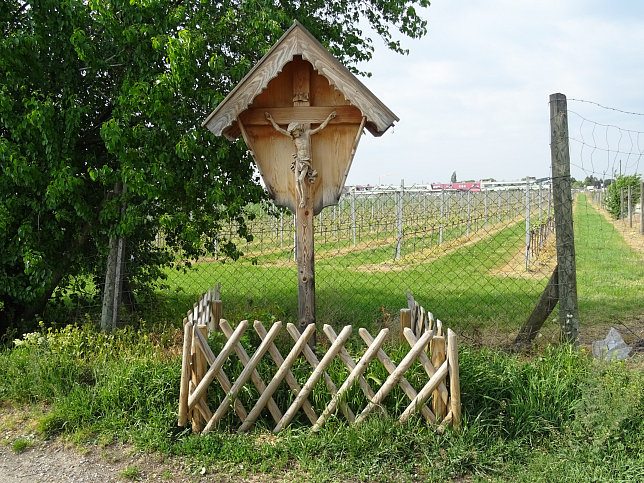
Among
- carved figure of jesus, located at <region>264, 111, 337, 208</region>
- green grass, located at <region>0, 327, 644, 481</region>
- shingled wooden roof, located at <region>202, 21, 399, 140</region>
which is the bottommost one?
green grass, located at <region>0, 327, 644, 481</region>

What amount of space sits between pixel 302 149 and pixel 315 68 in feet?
2.48

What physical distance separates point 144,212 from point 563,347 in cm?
485

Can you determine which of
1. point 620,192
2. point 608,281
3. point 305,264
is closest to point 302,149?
point 305,264

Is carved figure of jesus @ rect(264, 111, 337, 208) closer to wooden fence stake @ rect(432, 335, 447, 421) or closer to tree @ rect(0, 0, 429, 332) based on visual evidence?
tree @ rect(0, 0, 429, 332)

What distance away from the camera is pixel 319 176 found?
519 centimetres

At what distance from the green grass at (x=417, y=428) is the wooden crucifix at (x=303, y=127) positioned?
129cm

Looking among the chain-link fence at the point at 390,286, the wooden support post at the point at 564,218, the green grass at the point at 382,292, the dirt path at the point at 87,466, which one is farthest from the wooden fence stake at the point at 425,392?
the green grass at the point at 382,292

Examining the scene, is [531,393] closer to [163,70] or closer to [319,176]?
[319,176]

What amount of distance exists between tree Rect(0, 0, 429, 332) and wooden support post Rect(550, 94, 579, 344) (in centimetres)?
320

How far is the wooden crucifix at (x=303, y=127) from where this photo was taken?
15.5 feet

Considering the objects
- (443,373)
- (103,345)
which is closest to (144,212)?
(103,345)

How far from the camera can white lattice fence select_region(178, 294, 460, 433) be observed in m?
4.06

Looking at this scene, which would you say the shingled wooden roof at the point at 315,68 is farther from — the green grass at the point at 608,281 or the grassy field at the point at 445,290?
the green grass at the point at 608,281

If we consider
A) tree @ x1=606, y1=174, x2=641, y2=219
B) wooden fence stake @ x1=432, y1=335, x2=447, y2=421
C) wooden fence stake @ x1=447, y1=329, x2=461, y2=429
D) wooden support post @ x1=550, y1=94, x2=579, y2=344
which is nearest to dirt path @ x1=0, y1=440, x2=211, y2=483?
wooden fence stake @ x1=432, y1=335, x2=447, y2=421
